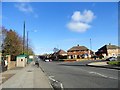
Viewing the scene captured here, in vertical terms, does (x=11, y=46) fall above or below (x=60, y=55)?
above

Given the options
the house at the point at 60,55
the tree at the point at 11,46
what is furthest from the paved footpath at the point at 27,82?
the house at the point at 60,55

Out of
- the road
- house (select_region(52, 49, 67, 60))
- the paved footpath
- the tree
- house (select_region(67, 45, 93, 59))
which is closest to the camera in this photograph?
the paved footpath

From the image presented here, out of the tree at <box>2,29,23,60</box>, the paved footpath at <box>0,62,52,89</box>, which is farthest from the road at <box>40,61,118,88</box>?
the tree at <box>2,29,23,60</box>

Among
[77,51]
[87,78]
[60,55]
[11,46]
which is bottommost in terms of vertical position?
[87,78]

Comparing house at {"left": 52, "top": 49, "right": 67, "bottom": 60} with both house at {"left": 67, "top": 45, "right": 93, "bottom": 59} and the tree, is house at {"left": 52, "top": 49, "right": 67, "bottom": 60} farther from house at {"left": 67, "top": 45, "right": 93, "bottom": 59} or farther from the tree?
the tree

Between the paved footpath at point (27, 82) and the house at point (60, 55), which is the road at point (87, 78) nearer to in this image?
the paved footpath at point (27, 82)

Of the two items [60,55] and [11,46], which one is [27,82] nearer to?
[11,46]

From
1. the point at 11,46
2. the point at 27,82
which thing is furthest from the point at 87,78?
the point at 11,46

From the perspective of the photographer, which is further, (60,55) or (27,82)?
(60,55)

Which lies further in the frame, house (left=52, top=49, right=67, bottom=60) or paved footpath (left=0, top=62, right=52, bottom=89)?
house (left=52, top=49, right=67, bottom=60)

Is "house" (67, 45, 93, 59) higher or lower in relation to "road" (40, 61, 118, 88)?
higher

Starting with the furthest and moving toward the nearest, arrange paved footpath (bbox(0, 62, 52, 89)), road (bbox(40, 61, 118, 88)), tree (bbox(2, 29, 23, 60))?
tree (bbox(2, 29, 23, 60)) → road (bbox(40, 61, 118, 88)) → paved footpath (bbox(0, 62, 52, 89))

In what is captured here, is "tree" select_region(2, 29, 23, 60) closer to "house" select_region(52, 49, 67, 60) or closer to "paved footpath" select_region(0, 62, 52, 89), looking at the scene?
"paved footpath" select_region(0, 62, 52, 89)

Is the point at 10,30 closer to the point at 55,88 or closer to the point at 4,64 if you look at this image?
the point at 4,64
